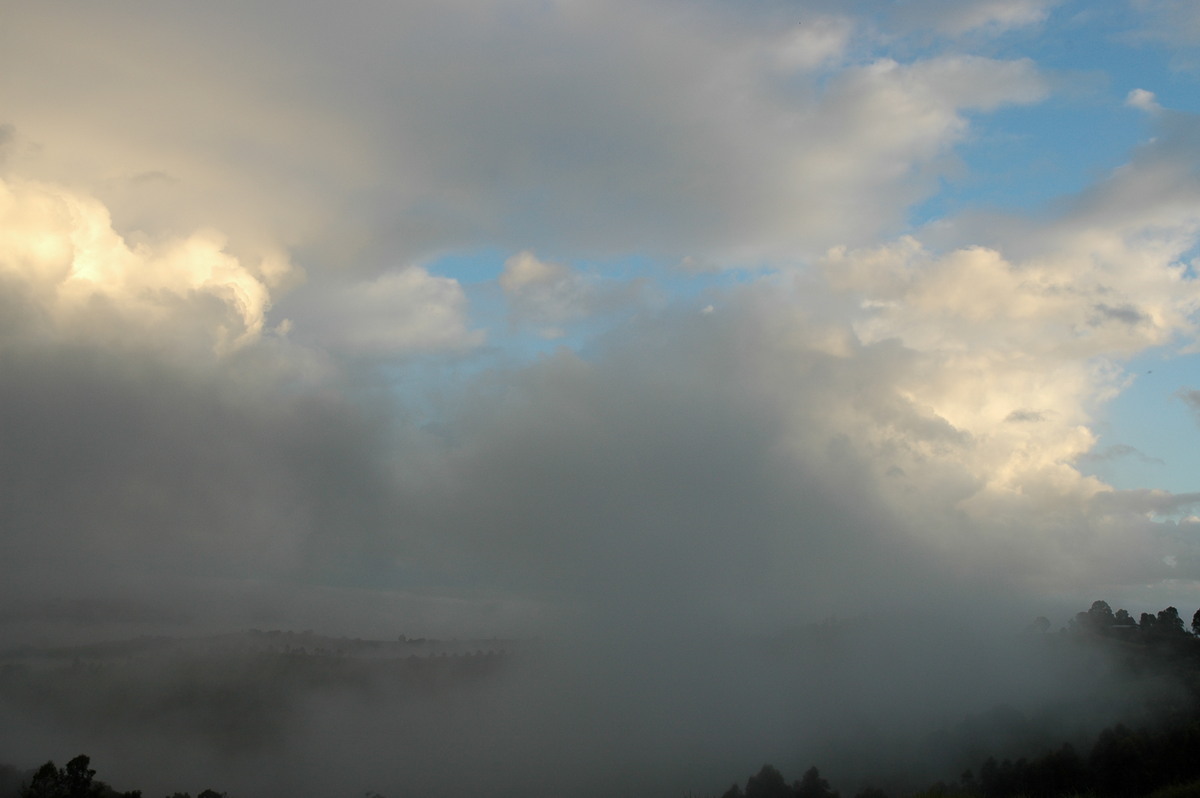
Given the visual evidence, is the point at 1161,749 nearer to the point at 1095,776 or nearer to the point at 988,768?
the point at 1095,776

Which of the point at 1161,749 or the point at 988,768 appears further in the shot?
the point at 988,768

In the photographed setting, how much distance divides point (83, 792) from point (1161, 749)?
23183cm

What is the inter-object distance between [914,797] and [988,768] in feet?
373

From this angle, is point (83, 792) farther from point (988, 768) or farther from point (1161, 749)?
point (1161, 749)

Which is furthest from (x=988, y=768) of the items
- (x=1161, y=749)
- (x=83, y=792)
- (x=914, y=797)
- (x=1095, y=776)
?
(x=83, y=792)

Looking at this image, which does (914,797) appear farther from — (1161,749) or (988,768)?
(988,768)

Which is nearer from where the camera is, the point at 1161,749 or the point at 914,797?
the point at 914,797

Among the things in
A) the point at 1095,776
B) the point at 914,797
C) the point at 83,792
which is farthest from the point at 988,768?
the point at 83,792

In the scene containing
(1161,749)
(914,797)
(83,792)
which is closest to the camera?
(914,797)

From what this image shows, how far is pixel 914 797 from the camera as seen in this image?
100 metres

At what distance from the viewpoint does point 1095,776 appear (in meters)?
158

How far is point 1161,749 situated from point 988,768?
164 ft

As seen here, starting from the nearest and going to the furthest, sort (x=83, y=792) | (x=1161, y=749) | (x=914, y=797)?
(x=914, y=797) → (x=1161, y=749) → (x=83, y=792)

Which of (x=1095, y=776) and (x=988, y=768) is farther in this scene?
(x=988, y=768)
